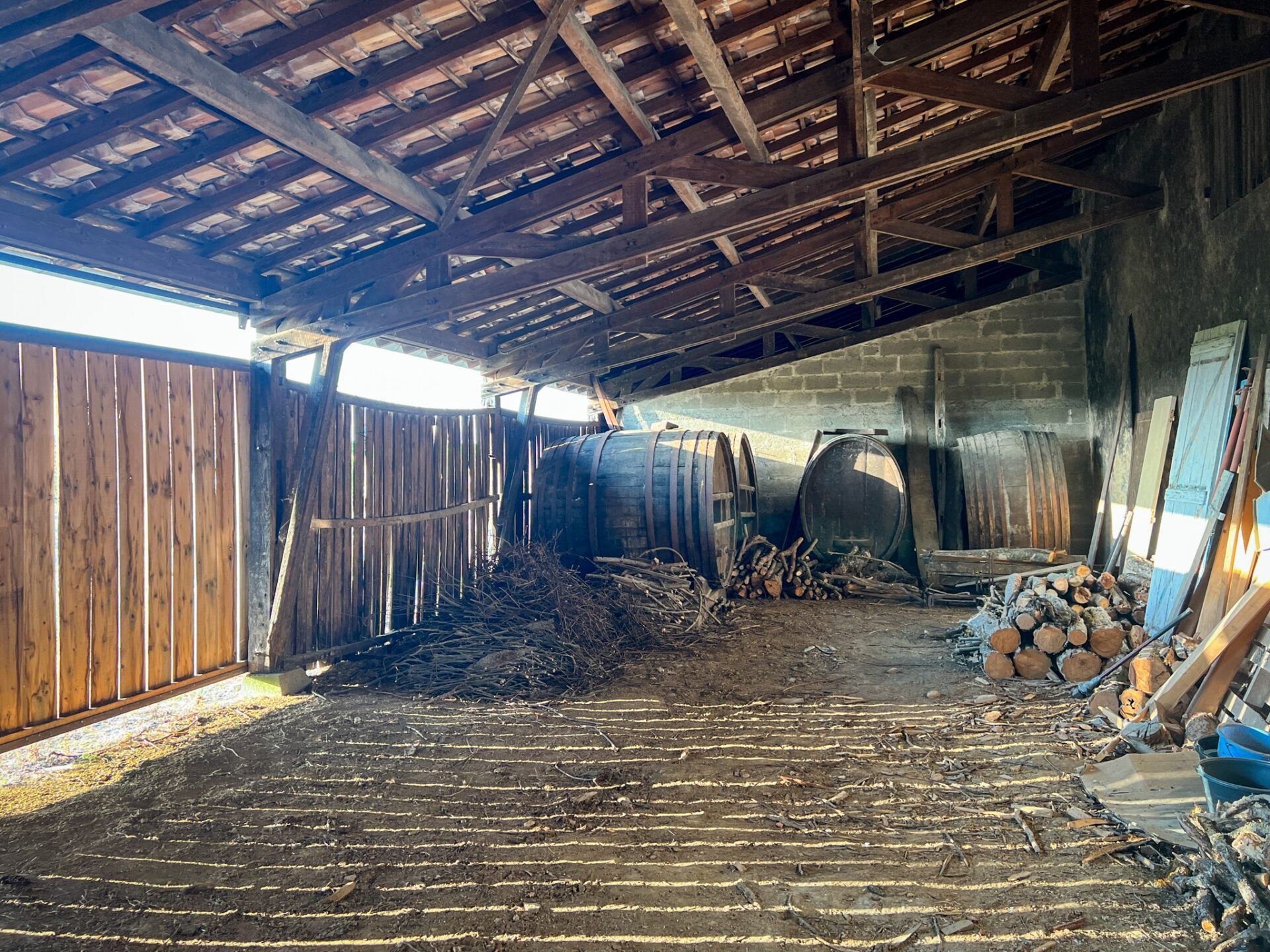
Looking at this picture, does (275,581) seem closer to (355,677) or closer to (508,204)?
(355,677)

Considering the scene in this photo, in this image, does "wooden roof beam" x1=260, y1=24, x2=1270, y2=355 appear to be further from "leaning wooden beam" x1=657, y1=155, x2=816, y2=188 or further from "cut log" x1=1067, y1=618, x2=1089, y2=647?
"cut log" x1=1067, y1=618, x2=1089, y2=647

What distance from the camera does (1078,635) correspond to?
5082mm

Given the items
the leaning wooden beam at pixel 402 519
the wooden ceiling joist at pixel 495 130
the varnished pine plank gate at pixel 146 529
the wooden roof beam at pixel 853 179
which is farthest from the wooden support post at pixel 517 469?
the wooden roof beam at pixel 853 179

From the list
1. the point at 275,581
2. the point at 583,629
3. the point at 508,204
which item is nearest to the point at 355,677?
the point at 275,581

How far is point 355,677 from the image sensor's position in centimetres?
527

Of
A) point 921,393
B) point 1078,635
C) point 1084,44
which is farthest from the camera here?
point 921,393

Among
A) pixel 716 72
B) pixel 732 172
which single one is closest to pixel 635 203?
pixel 732 172

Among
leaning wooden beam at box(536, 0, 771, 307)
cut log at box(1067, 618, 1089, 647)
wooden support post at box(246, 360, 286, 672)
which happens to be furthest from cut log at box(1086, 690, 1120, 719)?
wooden support post at box(246, 360, 286, 672)

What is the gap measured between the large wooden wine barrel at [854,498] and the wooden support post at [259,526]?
247 inches

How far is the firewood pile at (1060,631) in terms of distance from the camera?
5.06 metres

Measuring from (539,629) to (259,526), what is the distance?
2.08 meters

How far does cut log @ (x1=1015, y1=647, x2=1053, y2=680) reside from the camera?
5117 millimetres

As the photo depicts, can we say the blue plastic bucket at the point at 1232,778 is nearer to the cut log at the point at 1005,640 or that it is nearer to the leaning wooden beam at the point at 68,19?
the cut log at the point at 1005,640

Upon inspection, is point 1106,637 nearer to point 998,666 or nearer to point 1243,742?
point 998,666
